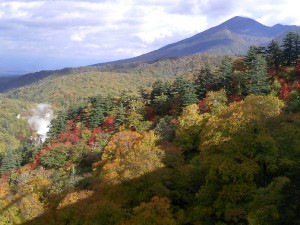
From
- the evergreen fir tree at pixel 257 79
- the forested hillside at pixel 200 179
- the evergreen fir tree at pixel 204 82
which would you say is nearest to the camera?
the forested hillside at pixel 200 179

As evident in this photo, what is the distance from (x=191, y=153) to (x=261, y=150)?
52.6ft

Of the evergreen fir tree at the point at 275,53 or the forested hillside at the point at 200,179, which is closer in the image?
the forested hillside at the point at 200,179

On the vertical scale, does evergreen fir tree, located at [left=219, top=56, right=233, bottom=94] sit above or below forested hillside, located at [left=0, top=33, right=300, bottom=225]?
above

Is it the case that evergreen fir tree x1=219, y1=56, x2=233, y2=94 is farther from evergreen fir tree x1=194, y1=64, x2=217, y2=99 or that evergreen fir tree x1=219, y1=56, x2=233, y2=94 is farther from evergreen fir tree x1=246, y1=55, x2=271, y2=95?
evergreen fir tree x1=246, y1=55, x2=271, y2=95

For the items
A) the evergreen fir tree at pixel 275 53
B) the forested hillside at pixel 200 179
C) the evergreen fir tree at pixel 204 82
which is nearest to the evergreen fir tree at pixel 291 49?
the evergreen fir tree at pixel 275 53

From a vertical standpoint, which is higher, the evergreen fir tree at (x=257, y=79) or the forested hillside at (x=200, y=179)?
the evergreen fir tree at (x=257, y=79)

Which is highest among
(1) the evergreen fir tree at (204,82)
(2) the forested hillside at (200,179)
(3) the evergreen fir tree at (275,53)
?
(3) the evergreen fir tree at (275,53)

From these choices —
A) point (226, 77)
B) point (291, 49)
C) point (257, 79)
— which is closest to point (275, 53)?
point (291, 49)

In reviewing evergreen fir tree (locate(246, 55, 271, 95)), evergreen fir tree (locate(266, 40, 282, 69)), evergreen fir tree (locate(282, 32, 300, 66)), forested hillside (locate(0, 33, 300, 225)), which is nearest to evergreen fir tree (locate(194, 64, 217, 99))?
evergreen fir tree (locate(246, 55, 271, 95))

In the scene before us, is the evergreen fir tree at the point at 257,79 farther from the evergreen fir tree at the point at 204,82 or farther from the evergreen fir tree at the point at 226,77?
the evergreen fir tree at the point at 204,82

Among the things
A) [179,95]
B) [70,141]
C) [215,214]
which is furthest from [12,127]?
[215,214]

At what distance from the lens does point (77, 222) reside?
27.4m

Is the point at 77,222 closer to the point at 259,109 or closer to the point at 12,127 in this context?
the point at 259,109

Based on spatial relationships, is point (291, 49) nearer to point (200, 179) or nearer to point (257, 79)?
point (257, 79)
